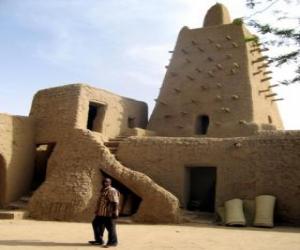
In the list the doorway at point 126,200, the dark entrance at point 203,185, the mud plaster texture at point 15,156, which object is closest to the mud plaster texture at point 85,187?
the doorway at point 126,200

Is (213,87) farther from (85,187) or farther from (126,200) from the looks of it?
(85,187)

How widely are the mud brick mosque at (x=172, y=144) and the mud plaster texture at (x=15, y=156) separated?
4 cm

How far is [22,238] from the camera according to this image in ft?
30.7

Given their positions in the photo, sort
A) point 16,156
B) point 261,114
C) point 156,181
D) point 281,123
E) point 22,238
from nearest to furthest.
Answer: point 22,238, point 156,181, point 16,156, point 261,114, point 281,123

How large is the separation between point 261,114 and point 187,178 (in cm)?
658

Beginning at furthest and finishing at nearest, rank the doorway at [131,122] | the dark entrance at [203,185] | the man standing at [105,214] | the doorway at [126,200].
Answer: the doorway at [131,122] → the dark entrance at [203,185] → the doorway at [126,200] → the man standing at [105,214]

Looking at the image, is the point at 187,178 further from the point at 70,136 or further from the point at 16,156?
the point at 16,156

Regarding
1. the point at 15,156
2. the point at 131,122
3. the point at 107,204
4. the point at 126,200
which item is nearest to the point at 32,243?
the point at 107,204

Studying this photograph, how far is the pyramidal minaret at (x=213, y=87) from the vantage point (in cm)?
2050

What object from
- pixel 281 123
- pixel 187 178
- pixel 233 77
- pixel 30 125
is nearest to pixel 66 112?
pixel 30 125

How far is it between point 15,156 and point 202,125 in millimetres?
8867

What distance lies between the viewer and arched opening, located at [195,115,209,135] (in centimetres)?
2139

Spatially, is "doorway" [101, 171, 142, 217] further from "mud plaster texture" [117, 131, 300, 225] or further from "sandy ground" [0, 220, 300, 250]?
"sandy ground" [0, 220, 300, 250]

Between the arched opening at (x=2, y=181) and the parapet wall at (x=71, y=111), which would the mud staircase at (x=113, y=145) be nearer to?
the parapet wall at (x=71, y=111)
